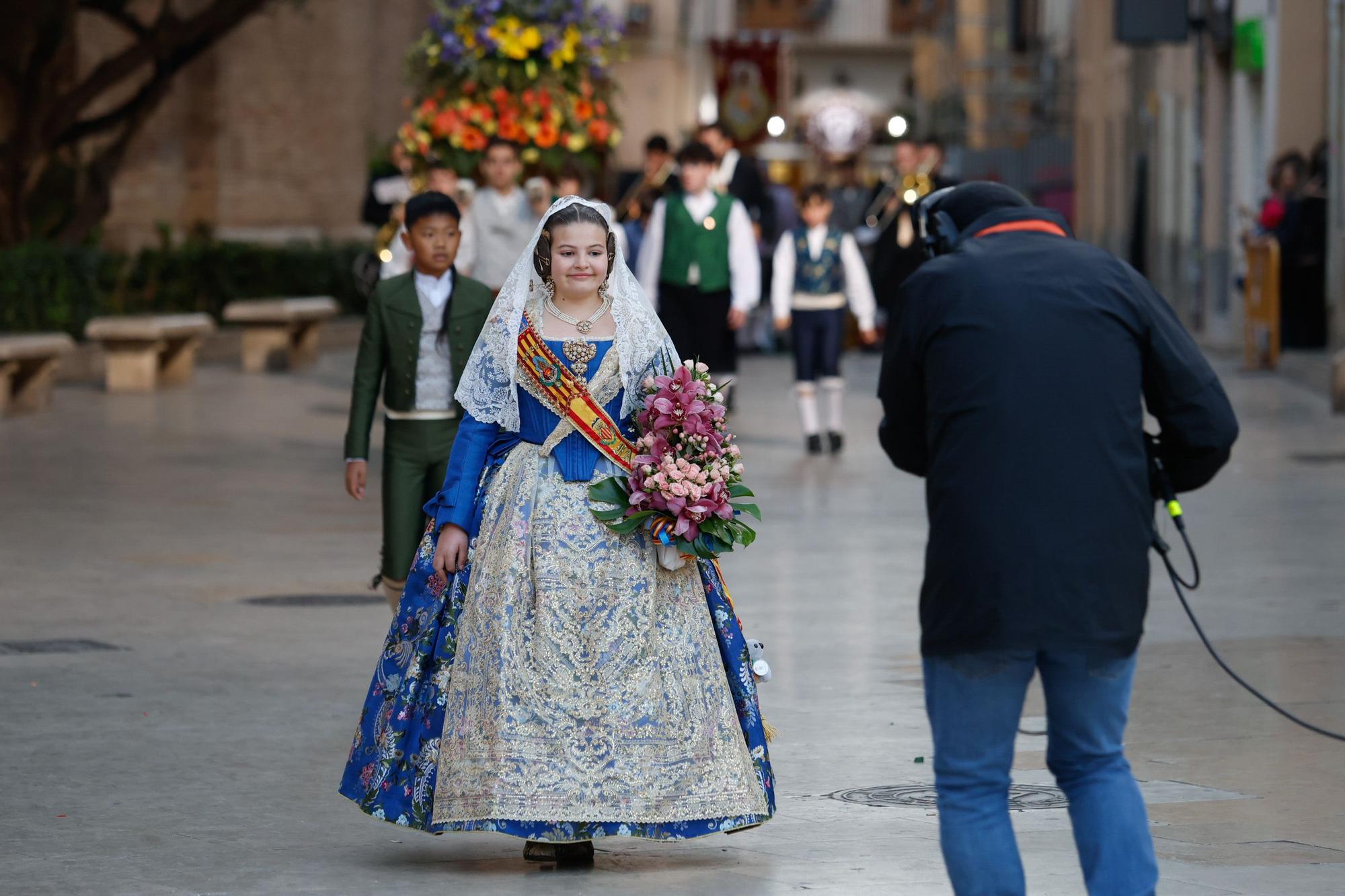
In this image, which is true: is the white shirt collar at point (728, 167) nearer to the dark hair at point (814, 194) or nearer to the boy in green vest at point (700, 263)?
the dark hair at point (814, 194)

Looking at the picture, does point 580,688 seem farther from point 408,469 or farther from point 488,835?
point 408,469

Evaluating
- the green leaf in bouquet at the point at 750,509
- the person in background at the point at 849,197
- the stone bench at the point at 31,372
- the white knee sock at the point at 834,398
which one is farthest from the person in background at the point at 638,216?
the green leaf in bouquet at the point at 750,509

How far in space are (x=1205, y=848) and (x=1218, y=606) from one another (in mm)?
4260

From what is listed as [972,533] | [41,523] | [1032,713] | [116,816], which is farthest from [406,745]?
[41,523]

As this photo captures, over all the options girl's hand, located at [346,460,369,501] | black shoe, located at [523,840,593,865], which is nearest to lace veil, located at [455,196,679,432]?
black shoe, located at [523,840,593,865]

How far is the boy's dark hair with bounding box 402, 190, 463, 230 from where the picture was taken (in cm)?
877

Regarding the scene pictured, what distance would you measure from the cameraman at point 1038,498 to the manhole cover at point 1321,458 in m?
11.5

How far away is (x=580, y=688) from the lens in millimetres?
6242

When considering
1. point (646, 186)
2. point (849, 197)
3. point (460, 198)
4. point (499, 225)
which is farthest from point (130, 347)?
point (499, 225)

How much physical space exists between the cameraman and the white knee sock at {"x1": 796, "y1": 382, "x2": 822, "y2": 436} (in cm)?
1236

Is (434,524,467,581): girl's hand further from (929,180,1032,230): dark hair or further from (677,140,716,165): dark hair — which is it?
(677,140,716,165): dark hair

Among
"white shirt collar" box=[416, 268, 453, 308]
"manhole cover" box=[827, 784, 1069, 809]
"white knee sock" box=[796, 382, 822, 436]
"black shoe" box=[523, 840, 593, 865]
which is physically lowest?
"manhole cover" box=[827, 784, 1069, 809]

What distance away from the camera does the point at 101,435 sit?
61.6 feet

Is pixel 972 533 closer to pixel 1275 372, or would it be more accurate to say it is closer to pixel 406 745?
pixel 406 745
